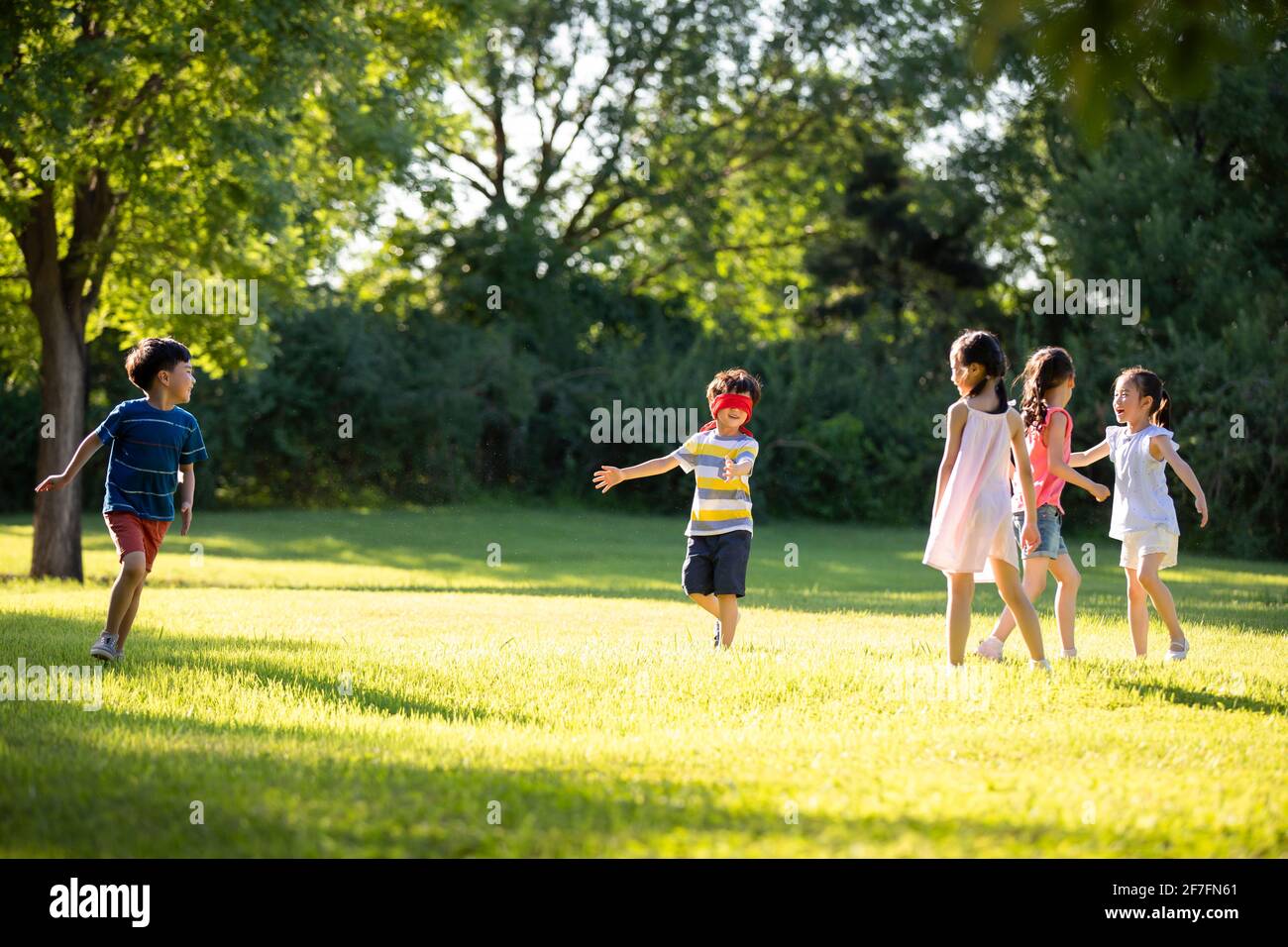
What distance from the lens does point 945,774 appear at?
18.0 ft

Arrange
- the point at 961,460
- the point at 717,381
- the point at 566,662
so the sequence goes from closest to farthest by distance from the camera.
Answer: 1. the point at 961,460
2. the point at 566,662
3. the point at 717,381

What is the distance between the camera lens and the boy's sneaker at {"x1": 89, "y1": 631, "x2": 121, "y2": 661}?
8523 mm

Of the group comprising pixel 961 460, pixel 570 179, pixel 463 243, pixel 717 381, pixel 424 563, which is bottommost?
pixel 424 563

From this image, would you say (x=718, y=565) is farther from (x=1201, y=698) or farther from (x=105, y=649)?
(x=105, y=649)

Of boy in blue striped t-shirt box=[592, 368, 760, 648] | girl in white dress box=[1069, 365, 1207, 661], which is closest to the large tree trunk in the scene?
boy in blue striped t-shirt box=[592, 368, 760, 648]

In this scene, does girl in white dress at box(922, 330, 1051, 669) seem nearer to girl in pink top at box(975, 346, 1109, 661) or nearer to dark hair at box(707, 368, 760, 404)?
girl in pink top at box(975, 346, 1109, 661)

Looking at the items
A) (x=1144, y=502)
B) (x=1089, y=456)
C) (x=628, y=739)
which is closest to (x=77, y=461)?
(x=628, y=739)

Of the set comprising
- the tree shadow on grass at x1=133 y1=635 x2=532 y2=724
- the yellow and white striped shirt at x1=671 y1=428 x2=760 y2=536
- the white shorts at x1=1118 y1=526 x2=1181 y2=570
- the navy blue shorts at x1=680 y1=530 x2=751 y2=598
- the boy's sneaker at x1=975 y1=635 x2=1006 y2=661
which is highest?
the yellow and white striped shirt at x1=671 y1=428 x2=760 y2=536

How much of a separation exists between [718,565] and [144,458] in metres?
4.12

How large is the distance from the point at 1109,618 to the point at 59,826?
35.7 ft

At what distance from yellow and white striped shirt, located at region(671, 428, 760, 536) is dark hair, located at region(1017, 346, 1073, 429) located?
6.56ft

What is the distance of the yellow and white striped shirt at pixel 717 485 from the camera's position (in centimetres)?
960
